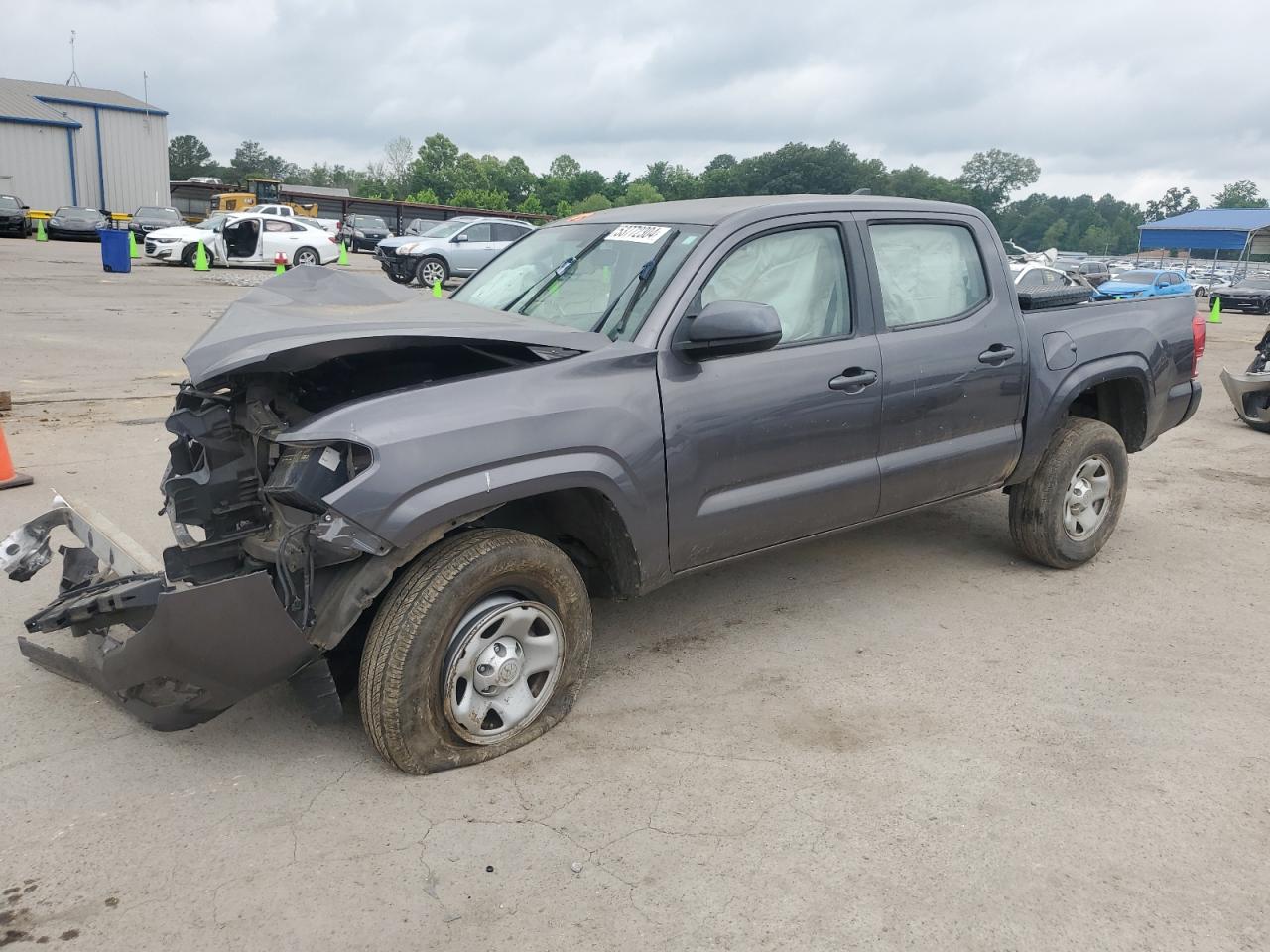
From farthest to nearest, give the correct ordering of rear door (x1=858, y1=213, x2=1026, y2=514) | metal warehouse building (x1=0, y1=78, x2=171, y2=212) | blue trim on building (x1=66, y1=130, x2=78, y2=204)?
1. blue trim on building (x1=66, y1=130, x2=78, y2=204)
2. metal warehouse building (x1=0, y1=78, x2=171, y2=212)
3. rear door (x1=858, y1=213, x2=1026, y2=514)

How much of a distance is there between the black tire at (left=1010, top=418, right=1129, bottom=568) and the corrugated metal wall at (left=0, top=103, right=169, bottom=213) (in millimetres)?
54901

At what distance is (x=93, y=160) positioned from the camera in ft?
167

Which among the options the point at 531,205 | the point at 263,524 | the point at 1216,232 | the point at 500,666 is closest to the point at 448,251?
the point at 263,524

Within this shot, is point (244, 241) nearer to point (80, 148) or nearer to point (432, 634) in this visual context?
point (432, 634)

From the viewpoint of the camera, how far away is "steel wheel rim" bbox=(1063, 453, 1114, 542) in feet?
16.8

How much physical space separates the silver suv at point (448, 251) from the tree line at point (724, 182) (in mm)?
48985

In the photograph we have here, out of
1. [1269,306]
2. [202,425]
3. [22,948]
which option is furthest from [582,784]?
[1269,306]

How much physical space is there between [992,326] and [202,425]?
138 inches

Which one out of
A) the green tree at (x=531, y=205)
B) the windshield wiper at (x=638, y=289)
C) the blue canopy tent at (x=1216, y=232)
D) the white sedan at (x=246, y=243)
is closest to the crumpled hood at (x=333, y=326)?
the windshield wiper at (x=638, y=289)

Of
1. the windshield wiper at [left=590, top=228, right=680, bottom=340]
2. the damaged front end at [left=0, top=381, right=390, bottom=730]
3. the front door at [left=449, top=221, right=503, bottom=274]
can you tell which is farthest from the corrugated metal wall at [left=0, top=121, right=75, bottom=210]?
the windshield wiper at [left=590, top=228, right=680, bottom=340]

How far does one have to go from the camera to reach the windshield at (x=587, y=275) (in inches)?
148

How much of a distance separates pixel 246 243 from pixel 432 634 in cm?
2575

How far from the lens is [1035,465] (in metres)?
4.99

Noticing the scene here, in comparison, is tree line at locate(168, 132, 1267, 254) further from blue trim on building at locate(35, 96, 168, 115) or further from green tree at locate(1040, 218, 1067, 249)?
blue trim on building at locate(35, 96, 168, 115)
